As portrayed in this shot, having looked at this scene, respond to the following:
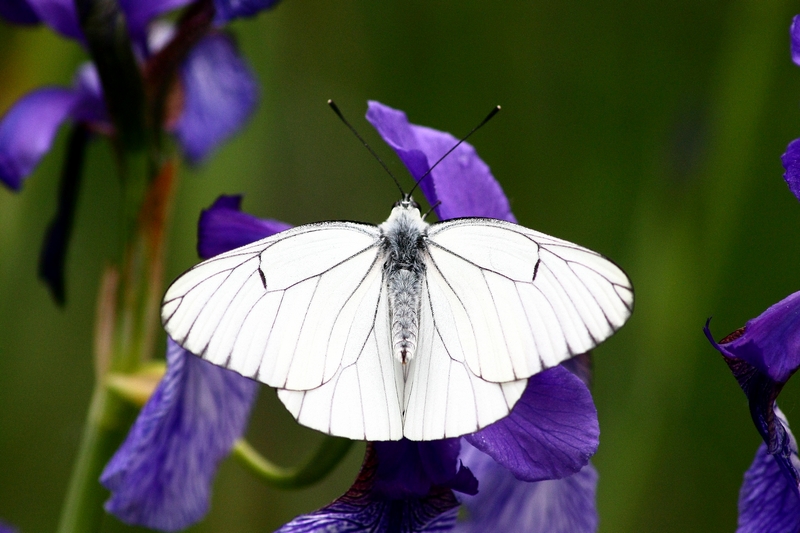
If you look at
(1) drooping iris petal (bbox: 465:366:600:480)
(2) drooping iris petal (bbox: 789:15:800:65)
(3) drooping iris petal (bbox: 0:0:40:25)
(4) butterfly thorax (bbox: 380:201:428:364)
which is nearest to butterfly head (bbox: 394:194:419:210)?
(4) butterfly thorax (bbox: 380:201:428:364)

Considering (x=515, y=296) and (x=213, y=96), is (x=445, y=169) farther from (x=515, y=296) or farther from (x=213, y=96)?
(x=213, y=96)

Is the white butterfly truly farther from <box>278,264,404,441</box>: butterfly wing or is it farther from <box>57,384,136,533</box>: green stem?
<box>57,384,136,533</box>: green stem

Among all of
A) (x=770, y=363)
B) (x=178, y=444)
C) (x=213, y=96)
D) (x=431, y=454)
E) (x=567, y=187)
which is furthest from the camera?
(x=567, y=187)

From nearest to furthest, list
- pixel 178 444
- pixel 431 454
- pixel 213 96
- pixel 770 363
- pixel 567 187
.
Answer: pixel 770 363, pixel 431 454, pixel 178 444, pixel 213 96, pixel 567 187

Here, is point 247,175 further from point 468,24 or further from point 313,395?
point 313,395

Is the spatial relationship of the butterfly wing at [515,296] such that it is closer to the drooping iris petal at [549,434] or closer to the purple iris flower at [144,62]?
the drooping iris petal at [549,434]

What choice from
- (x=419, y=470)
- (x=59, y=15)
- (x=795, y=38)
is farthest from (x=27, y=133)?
(x=795, y=38)

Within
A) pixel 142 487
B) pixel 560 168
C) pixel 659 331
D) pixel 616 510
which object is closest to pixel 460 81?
pixel 560 168
